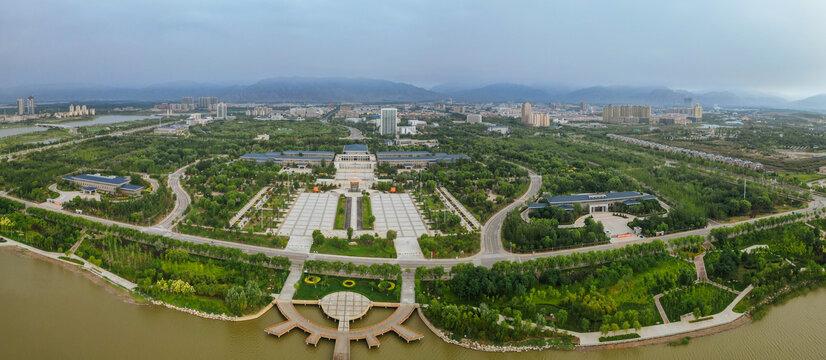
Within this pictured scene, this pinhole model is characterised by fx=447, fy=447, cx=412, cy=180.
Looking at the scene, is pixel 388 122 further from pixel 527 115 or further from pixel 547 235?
pixel 547 235

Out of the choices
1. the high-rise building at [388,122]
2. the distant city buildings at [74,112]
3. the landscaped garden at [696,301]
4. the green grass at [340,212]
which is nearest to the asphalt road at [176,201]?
the green grass at [340,212]

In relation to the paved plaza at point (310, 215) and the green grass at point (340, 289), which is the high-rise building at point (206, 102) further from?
the green grass at point (340, 289)

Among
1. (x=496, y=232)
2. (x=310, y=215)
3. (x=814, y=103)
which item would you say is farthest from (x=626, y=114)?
(x=814, y=103)

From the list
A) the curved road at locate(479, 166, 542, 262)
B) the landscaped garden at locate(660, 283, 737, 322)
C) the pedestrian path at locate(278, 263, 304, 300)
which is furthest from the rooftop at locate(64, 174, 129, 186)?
the landscaped garden at locate(660, 283, 737, 322)

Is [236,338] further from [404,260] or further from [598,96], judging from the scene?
[598,96]

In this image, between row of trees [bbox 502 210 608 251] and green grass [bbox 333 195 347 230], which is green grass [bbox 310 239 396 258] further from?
row of trees [bbox 502 210 608 251]

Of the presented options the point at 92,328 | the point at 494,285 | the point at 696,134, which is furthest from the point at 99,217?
the point at 696,134
